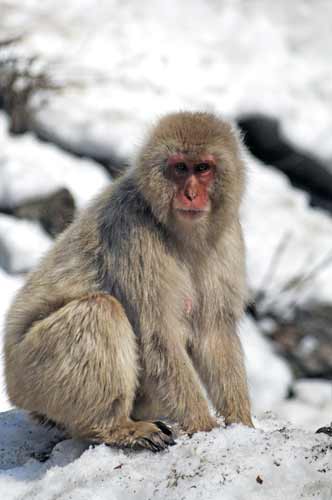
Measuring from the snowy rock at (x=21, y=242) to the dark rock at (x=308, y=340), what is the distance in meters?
2.21

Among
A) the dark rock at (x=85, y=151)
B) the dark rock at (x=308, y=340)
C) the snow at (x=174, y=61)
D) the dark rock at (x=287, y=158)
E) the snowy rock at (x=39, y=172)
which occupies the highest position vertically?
the snow at (x=174, y=61)

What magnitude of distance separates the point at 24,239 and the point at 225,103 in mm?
2940

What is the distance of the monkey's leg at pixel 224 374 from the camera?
475 cm

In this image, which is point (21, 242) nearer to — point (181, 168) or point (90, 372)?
point (181, 168)

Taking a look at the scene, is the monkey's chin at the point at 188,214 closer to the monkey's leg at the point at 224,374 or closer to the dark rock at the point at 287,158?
the monkey's leg at the point at 224,374

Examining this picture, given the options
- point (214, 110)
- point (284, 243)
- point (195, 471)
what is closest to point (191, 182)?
point (195, 471)

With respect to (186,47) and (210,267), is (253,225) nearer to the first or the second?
(186,47)

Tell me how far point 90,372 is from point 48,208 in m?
4.43

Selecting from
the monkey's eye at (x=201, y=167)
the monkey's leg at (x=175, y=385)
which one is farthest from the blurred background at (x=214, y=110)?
the monkey's leg at (x=175, y=385)

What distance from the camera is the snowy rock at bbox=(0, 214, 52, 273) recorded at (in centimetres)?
825

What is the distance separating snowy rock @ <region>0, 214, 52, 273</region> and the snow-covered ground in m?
0.01

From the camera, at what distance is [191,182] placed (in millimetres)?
4523

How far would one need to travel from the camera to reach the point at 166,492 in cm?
369

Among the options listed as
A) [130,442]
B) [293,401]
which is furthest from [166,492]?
[293,401]
